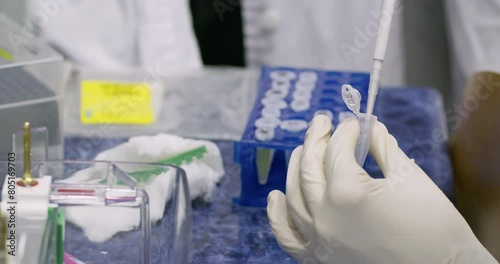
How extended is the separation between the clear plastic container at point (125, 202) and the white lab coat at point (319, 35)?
2.65 feet

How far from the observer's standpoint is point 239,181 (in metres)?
1.00

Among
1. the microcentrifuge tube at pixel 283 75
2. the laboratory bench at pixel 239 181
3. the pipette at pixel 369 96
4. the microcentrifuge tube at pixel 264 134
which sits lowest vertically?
the laboratory bench at pixel 239 181

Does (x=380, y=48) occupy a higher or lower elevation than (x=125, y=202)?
higher

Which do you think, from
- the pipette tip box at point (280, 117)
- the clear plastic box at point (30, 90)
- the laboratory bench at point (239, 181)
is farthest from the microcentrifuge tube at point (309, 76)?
the clear plastic box at point (30, 90)

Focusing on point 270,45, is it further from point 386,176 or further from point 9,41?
point 386,176

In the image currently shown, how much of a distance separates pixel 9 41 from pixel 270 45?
0.69 metres

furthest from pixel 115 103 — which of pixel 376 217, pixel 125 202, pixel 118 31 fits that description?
pixel 376 217

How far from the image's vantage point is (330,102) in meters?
1.03

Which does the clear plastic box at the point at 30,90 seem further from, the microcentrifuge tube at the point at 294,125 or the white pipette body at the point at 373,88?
the white pipette body at the point at 373,88

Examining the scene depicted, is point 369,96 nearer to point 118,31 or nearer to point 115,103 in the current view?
point 115,103

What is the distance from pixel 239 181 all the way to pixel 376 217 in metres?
0.35

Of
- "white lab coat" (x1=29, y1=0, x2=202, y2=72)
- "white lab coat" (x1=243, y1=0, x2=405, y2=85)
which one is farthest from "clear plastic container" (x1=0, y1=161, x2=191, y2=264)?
"white lab coat" (x1=243, y1=0, x2=405, y2=85)

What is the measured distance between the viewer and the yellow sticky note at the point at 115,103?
3.81 ft

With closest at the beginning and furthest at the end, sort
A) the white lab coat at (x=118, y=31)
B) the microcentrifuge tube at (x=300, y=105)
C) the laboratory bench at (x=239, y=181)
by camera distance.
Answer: the laboratory bench at (x=239, y=181)
the microcentrifuge tube at (x=300, y=105)
the white lab coat at (x=118, y=31)
